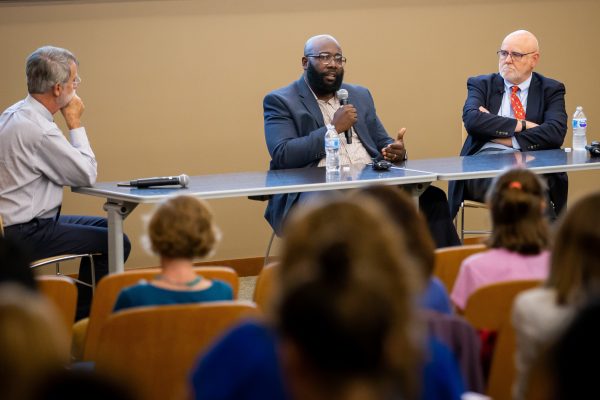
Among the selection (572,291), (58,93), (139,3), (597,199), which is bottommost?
(572,291)

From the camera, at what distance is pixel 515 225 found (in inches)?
109

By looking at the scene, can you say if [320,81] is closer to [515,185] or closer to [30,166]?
[30,166]

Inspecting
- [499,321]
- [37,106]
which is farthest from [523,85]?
[499,321]

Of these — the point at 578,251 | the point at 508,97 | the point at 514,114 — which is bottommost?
the point at 578,251

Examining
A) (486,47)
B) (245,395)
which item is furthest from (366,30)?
(245,395)

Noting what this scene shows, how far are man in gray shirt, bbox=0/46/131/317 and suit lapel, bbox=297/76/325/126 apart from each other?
4.37ft

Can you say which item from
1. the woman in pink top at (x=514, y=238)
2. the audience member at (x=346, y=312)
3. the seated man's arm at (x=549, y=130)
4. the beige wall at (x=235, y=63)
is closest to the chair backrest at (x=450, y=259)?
the woman in pink top at (x=514, y=238)

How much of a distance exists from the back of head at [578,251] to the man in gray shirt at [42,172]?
3152mm

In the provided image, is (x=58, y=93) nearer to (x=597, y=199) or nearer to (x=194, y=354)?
(x=194, y=354)

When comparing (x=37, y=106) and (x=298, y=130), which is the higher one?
(x=37, y=106)

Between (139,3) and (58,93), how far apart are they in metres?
1.56

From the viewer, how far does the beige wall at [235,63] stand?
6.08 m

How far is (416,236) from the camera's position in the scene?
2.27 meters

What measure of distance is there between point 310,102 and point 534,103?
146 centimetres
